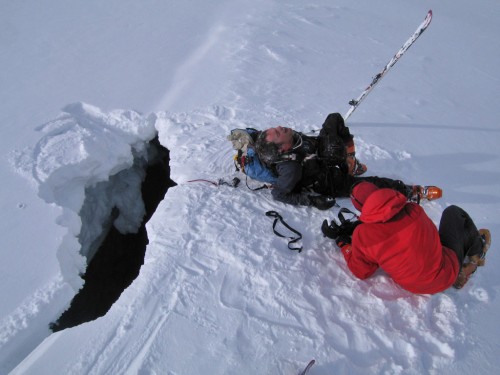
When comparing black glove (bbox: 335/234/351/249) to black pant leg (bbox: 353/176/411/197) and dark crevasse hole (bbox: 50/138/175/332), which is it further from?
dark crevasse hole (bbox: 50/138/175/332)

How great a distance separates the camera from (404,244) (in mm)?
2311

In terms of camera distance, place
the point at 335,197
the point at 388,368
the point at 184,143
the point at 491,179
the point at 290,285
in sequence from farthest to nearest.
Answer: the point at 184,143, the point at 491,179, the point at 335,197, the point at 290,285, the point at 388,368

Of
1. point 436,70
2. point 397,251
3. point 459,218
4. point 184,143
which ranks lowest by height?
point 184,143

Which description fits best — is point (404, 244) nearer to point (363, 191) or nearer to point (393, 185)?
point (363, 191)

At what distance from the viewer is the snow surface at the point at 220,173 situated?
7.93ft

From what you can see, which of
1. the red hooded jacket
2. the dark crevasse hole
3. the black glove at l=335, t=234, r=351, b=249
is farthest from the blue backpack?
the dark crevasse hole

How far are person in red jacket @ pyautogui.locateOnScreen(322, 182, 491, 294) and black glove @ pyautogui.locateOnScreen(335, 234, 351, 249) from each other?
160 mm

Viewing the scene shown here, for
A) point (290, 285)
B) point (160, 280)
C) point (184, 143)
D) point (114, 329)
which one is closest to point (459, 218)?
point (290, 285)

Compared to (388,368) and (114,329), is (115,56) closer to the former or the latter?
(114,329)

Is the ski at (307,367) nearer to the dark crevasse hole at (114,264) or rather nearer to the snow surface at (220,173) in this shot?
the snow surface at (220,173)

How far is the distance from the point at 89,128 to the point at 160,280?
282cm

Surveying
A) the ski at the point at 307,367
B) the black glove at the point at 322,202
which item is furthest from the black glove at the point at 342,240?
the ski at the point at 307,367

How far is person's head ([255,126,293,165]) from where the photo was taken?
3.15 meters

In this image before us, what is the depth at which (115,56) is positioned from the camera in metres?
5.98
